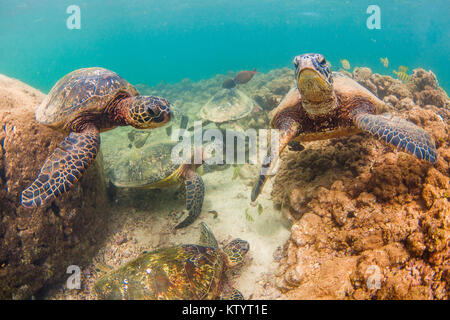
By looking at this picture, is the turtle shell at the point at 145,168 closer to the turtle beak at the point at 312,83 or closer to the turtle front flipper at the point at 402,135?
the turtle beak at the point at 312,83

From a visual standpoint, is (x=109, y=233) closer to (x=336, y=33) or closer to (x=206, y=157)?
(x=206, y=157)

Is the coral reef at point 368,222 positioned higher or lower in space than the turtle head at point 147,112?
lower

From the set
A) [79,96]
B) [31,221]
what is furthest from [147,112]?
[31,221]

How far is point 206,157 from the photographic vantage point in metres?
5.05

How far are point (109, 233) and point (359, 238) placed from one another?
395cm

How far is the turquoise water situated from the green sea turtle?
29125 mm

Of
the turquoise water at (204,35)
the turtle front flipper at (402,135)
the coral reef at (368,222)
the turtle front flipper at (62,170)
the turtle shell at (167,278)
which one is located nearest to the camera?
the coral reef at (368,222)

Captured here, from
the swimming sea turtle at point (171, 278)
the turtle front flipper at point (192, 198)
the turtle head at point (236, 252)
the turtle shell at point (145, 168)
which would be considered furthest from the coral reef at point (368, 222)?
the turtle shell at point (145, 168)

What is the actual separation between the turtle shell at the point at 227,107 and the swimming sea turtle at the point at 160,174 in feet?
9.31

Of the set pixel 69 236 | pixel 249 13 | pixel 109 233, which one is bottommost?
pixel 109 233

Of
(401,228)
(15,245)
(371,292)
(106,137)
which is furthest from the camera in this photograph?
(106,137)

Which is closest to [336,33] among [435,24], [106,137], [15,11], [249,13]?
[435,24]

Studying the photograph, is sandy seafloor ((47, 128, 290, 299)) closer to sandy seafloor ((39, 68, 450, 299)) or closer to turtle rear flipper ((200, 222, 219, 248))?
sandy seafloor ((39, 68, 450, 299))

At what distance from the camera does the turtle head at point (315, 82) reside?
2.58 metres
